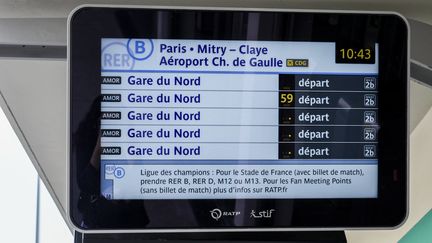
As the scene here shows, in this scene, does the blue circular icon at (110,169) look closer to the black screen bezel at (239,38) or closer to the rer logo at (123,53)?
the black screen bezel at (239,38)

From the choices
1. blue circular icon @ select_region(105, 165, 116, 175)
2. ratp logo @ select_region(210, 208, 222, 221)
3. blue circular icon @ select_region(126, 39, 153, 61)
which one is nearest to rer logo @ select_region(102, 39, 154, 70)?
blue circular icon @ select_region(126, 39, 153, 61)

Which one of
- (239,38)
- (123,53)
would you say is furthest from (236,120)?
(123,53)

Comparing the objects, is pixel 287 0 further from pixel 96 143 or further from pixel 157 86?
pixel 96 143

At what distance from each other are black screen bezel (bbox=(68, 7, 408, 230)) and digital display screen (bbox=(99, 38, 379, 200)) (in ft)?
0.06

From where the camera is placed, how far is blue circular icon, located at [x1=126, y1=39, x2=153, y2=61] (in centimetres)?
132

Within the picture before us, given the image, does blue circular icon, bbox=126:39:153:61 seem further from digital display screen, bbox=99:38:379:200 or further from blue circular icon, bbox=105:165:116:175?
blue circular icon, bbox=105:165:116:175

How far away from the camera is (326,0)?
59.9 inches

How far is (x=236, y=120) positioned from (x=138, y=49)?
0.26 metres

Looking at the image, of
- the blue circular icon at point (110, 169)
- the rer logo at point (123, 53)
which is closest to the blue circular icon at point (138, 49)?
the rer logo at point (123, 53)

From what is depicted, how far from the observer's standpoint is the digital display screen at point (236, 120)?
1312 mm

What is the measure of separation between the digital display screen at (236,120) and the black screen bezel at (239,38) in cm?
2

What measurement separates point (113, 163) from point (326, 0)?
0.67 m

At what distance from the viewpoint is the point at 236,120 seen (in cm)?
133

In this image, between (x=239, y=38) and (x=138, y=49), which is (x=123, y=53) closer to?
(x=138, y=49)
